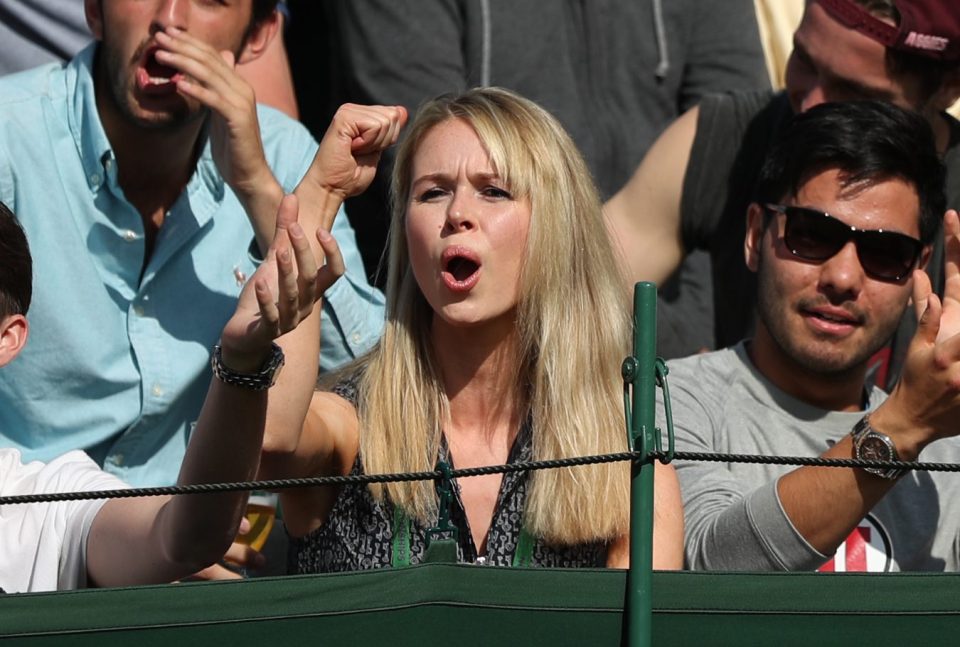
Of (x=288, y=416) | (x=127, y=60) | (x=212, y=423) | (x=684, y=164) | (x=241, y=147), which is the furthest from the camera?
(x=684, y=164)

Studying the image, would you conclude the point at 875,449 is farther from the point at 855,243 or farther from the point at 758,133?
the point at 758,133

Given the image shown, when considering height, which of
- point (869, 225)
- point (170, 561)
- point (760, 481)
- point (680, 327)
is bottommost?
point (170, 561)

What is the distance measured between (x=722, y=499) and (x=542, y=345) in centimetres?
46

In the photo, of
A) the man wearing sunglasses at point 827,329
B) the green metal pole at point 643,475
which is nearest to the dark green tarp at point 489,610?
the green metal pole at point 643,475

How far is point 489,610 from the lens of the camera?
2135 millimetres

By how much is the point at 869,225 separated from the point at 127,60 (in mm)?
1587

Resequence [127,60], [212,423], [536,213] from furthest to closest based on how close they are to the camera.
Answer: [127,60] → [536,213] → [212,423]

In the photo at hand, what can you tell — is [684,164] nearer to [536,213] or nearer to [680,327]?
[680,327]

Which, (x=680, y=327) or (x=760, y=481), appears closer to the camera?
(x=760, y=481)

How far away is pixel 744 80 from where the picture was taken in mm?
4652

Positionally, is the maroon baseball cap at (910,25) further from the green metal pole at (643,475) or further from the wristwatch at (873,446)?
the green metal pole at (643,475)

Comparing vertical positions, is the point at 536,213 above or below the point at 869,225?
below

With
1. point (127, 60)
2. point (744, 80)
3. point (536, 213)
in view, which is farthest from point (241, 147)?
point (744, 80)

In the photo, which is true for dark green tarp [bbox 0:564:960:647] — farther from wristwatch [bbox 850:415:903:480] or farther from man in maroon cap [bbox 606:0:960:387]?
man in maroon cap [bbox 606:0:960:387]
